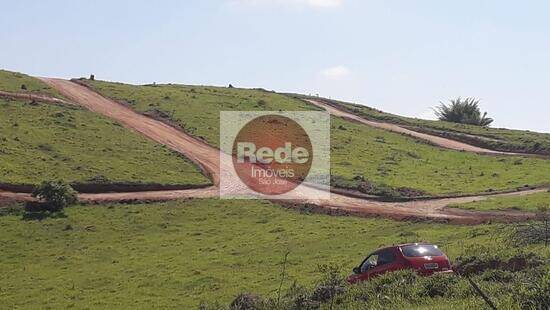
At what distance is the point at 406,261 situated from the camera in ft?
65.9

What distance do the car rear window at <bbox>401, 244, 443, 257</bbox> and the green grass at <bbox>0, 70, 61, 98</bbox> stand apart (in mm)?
60951

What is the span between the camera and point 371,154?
65.9m

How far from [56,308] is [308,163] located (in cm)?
3522

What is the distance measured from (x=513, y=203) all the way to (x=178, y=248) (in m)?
23.3

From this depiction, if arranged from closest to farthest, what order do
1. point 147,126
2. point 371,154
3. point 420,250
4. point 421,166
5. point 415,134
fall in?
point 420,250 → point 421,166 → point 371,154 → point 147,126 → point 415,134

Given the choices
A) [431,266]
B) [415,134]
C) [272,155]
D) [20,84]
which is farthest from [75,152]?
[415,134]

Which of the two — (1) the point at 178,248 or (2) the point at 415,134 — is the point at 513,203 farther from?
(2) the point at 415,134

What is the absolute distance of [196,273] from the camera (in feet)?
101

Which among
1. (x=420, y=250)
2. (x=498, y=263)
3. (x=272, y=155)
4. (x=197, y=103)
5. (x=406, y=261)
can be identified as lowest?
(x=406, y=261)

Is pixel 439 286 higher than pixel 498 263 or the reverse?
higher

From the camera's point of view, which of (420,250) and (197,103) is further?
(197,103)

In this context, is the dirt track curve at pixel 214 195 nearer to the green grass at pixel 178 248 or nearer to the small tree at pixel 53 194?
the small tree at pixel 53 194

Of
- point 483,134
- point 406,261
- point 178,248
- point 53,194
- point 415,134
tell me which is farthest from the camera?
point 415,134

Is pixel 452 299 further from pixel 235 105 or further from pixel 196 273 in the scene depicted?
pixel 235 105
